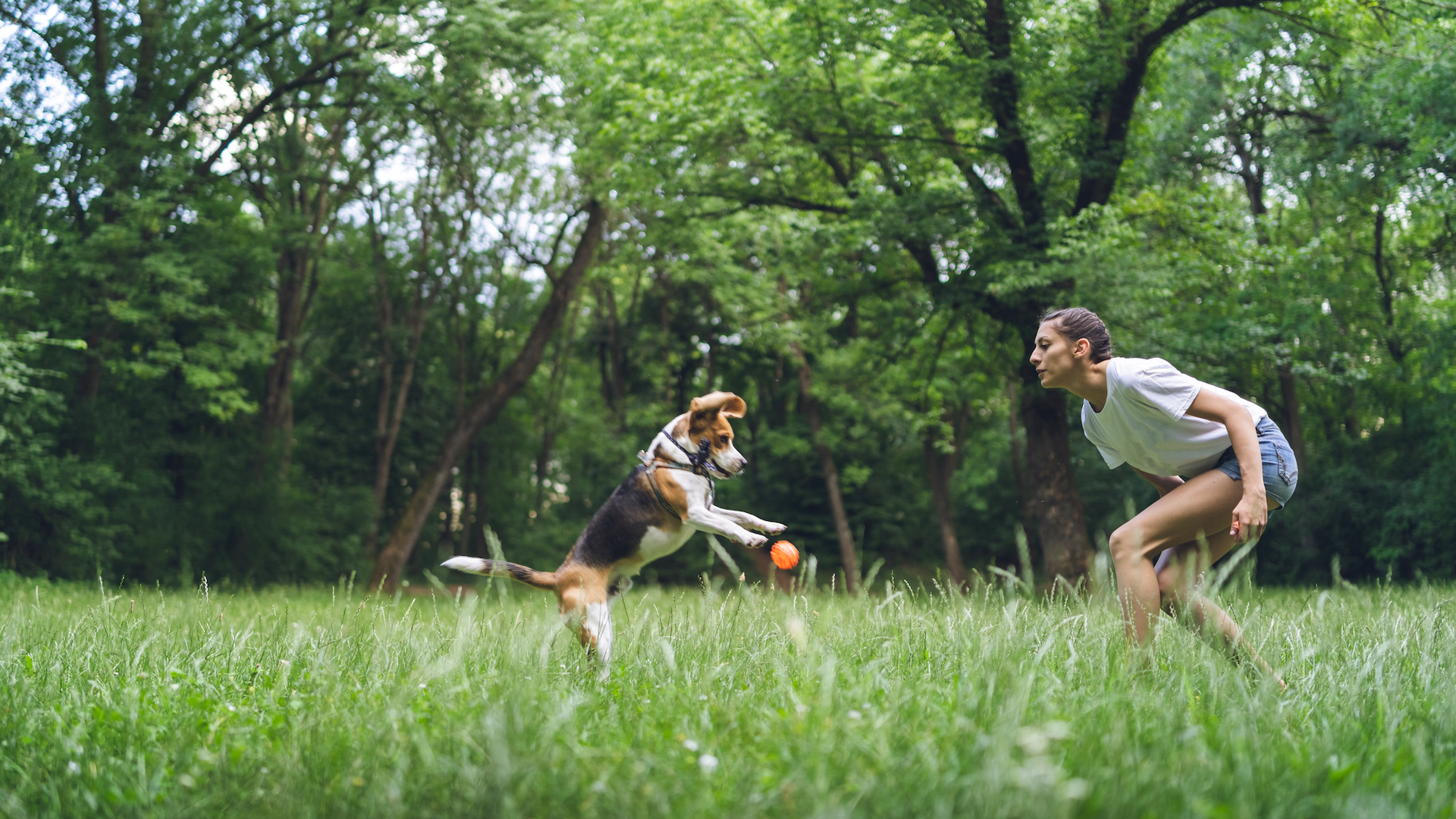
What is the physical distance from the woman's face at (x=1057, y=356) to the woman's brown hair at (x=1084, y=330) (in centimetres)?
2

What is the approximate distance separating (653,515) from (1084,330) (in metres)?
2.12

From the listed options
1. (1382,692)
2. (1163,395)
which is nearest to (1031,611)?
(1163,395)

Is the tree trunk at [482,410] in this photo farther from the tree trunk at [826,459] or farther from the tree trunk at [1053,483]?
the tree trunk at [1053,483]

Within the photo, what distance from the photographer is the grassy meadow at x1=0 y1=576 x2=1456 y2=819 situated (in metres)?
2.17

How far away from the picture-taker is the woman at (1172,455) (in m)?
3.78

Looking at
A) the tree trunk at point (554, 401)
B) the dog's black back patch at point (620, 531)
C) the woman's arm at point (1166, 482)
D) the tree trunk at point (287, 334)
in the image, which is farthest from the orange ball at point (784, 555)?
the tree trunk at point (554, 401)

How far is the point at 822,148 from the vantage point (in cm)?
1240

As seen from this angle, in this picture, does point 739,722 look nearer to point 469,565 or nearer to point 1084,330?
point 469,565

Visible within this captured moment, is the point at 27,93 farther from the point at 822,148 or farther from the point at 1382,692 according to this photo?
the point at 1382,692

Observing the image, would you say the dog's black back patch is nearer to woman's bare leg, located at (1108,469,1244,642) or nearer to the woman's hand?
woman's bare leg, located at (1108,469,1244,642)

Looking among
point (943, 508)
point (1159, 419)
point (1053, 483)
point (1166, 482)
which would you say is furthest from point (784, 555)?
point (943, 508)

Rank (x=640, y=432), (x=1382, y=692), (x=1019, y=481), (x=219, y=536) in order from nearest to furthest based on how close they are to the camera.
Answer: (x=1382, y=692) → (x=219, y=536) → (x=1019, y=481) → (x=640, y=432)

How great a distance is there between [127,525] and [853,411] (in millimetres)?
13816

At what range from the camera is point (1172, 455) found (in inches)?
160
